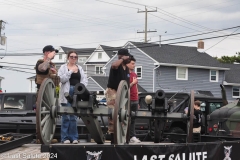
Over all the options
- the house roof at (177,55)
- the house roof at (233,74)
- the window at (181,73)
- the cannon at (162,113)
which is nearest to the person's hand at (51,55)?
the cannon at (162,113)

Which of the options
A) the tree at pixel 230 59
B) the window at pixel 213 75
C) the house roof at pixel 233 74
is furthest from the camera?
the tree at pixel 230 59

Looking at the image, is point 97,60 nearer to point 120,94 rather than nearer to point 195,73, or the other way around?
point 195,73

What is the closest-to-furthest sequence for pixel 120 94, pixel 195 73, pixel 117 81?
pixel 120 94 → pixel 117 81 → pixel 195 73

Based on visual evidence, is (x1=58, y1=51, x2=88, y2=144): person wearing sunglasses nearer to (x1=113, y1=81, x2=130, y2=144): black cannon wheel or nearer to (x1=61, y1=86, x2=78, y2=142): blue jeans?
(x1=61, y1=86, x2=78, y2=142): blue jeans

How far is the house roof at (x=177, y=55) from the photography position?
160 feet

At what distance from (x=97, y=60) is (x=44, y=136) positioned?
70.1 m

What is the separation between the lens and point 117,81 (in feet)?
27.2

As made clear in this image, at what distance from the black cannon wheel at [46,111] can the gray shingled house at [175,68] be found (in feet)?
132

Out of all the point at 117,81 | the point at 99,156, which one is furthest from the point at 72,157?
the point at 117,81

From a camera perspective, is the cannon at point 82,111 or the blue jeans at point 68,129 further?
the blue jeans at point 68,129

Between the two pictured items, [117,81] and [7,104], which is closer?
[117,81]

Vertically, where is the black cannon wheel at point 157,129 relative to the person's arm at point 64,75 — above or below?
below

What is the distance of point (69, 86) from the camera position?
338 inches

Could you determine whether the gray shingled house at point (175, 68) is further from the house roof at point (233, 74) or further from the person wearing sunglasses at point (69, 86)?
the person wearing sunglasses at point (69, 86)
